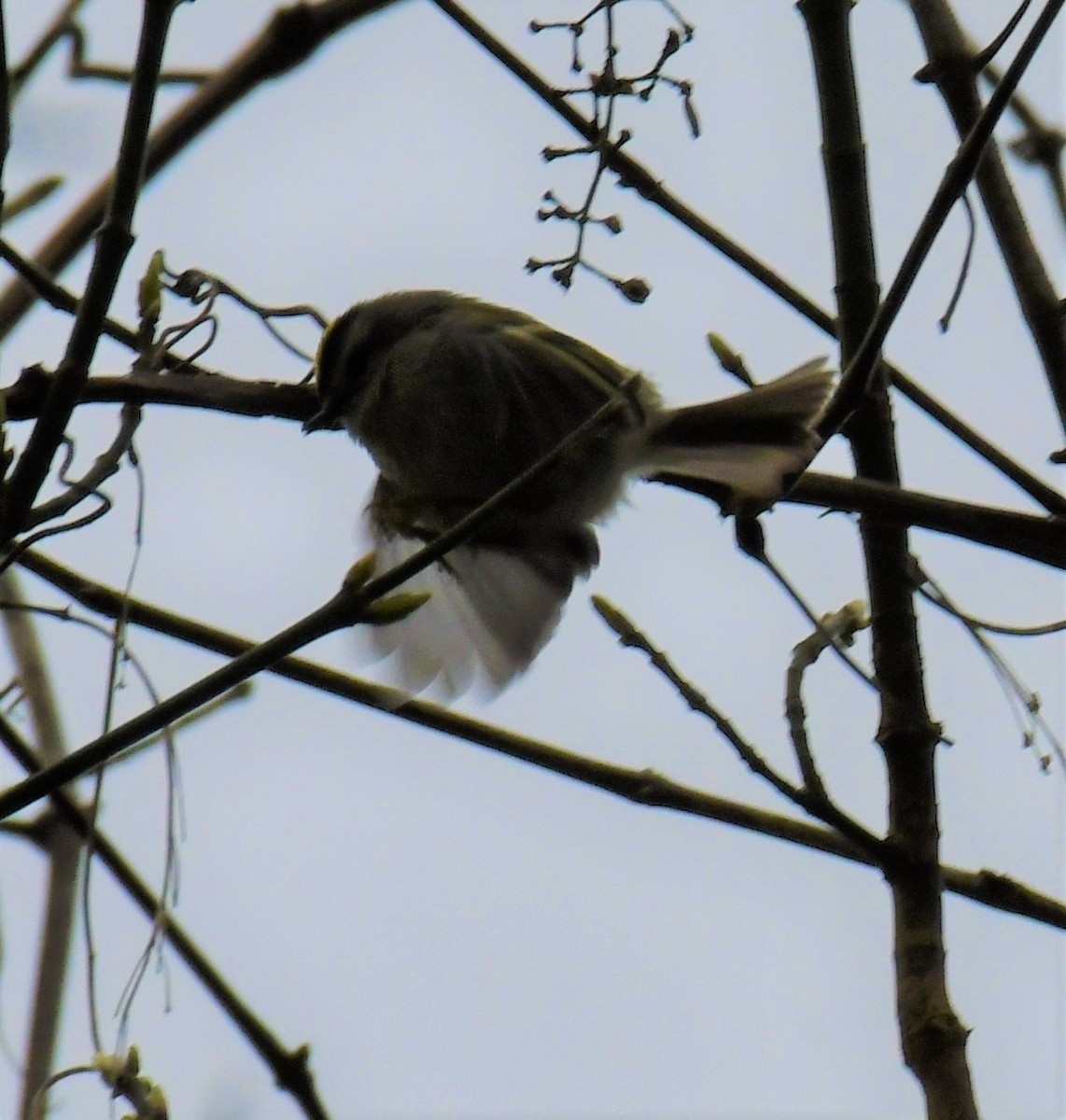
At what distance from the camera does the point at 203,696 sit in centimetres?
125

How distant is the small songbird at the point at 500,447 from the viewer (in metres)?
2.48

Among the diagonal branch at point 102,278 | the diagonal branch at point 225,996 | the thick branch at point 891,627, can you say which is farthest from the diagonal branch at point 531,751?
the diagonal branch at point 102,278

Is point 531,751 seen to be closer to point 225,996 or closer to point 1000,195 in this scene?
point 225,996

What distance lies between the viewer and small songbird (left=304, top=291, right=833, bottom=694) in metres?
2.48

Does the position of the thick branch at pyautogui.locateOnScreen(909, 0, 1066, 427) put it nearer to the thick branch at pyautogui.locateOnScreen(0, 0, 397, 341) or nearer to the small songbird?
the small songbird

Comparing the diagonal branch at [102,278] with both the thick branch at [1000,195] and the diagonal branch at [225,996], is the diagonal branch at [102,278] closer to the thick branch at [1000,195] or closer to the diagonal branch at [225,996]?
the diagonal branch at [225,996]

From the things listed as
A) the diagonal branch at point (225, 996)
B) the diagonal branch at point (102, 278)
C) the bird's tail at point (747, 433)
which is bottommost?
the diagonal branch at point (225, 996)

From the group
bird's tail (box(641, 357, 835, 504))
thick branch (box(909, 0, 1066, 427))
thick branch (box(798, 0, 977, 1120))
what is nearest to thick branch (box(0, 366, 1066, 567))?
thick branch (box(798, 0, 977, 1120))

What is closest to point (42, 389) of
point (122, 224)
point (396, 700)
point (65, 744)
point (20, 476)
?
point (20, 476)

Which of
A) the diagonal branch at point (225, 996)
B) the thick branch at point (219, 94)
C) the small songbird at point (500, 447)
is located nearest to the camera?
the diagonal branch at point (225, 996)

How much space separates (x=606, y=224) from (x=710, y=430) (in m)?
0.53

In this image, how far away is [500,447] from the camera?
264 centimetres

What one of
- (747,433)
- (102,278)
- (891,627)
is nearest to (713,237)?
(747,433)

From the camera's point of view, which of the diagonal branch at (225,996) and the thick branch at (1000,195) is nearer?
the diagonal branch at (225,996)
